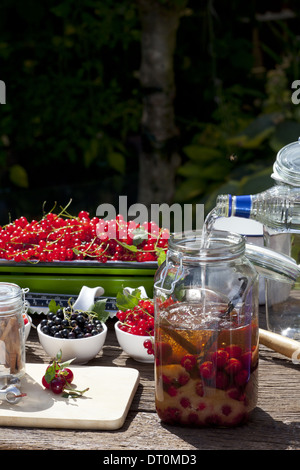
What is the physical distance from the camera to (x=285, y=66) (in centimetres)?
399

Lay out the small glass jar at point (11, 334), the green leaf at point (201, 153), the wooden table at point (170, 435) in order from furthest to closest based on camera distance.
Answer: the green leaf at point (201, 153) < the small glass jar at point (11, 334) < the wooden table at point (170, 435)

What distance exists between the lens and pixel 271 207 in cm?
129

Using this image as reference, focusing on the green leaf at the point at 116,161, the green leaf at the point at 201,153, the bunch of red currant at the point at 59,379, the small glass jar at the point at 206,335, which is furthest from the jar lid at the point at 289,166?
the green leaf at the point at 116,161

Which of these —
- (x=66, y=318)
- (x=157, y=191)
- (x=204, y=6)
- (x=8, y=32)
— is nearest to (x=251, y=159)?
(x=157, y=191)

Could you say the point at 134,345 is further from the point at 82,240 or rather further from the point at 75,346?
the point at 82,240

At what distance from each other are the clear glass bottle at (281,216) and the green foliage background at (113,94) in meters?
2.35

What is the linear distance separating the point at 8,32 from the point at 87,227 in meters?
2.72

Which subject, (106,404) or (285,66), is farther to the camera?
(285,66)

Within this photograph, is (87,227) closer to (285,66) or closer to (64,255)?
(64,255)

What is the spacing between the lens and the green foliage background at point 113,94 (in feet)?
12.7

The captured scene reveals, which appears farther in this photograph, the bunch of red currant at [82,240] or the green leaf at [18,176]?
the green leaf at [18,176]

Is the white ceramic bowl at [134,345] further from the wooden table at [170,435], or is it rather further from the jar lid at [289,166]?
the jar lid at [289,166]

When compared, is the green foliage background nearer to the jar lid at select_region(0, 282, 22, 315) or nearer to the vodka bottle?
the vodka bottle

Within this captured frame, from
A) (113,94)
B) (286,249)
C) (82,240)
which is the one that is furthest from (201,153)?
(286,249)
